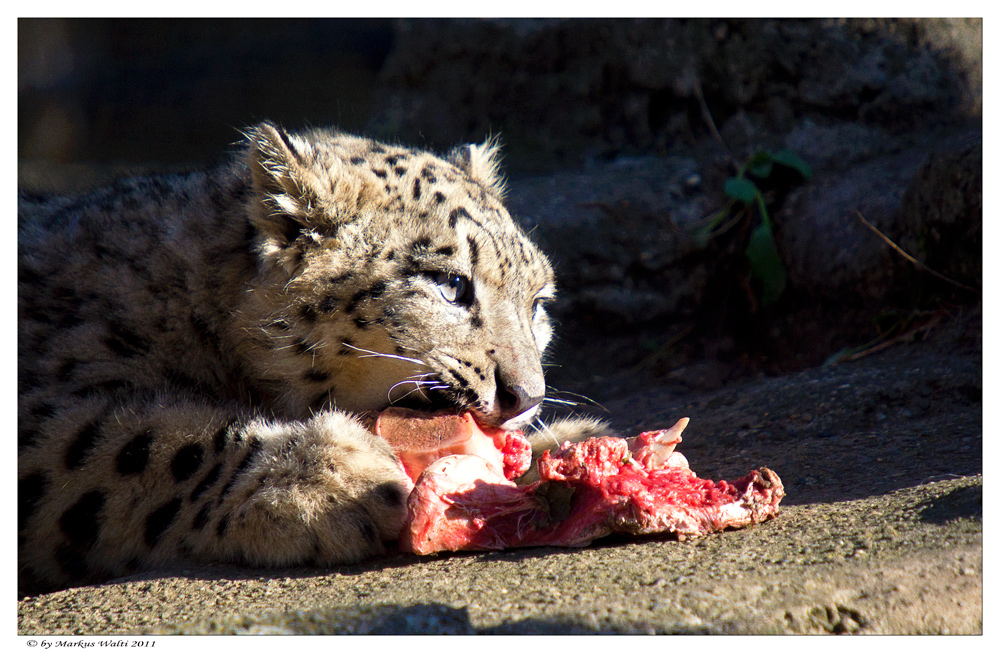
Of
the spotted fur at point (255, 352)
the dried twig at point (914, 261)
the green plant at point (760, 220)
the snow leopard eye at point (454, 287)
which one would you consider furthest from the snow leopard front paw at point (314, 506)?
the green plant at point (760, 220)

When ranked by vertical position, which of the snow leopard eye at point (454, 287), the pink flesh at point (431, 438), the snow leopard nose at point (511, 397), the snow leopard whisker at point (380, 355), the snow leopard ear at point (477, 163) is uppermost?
the snow leopard ear at point (477, 163)

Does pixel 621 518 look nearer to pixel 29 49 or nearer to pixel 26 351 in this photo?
pixel 26 351

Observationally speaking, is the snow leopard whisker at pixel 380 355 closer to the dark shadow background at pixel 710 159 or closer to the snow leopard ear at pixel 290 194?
the snow leopard ear at pixel 290 194

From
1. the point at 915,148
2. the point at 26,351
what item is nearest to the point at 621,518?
the point at 26,351

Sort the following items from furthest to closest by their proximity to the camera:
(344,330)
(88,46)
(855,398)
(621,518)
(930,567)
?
(88,46) < (855,398) < (344,330) < (621,518) < (930,567)

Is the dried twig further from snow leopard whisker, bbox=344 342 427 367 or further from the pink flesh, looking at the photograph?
snow leopard whisker, bbox=344 342 427 367

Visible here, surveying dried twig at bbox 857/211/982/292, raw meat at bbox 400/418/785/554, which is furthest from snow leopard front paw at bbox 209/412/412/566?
dried twig at bbox 857/211/982/292
